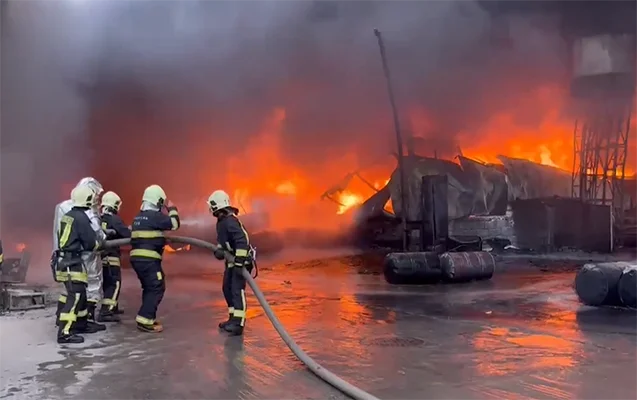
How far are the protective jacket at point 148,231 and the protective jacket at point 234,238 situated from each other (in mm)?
499

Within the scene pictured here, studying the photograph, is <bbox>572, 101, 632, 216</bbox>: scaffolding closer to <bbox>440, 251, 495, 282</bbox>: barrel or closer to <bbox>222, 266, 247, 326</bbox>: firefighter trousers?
<bbox>440, 251, 495, 282</bbox>: barrel

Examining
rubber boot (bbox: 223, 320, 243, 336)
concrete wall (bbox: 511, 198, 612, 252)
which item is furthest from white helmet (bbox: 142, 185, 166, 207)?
concrete wall (bbox: 511, 198, 612, 252)

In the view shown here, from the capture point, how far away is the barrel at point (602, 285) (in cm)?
808

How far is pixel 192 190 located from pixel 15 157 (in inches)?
174

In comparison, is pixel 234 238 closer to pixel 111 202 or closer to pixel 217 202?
pixel 217 202

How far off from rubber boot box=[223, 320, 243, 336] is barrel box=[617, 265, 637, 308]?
4.79 m

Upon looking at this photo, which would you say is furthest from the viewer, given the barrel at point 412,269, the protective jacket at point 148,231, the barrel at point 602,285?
the barrel at point 412,269

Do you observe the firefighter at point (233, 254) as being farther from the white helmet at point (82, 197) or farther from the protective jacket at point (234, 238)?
the white helmet at point (82, 197)

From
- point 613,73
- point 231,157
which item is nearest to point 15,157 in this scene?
point 231,157

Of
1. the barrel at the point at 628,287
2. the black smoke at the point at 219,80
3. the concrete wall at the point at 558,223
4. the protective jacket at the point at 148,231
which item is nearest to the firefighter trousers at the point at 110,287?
the protective jacket at the point at 148,231

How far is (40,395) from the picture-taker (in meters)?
4.35

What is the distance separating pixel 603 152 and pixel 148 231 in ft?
50.6

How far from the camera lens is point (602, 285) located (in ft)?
26.5

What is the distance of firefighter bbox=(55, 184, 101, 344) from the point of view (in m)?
6.03
